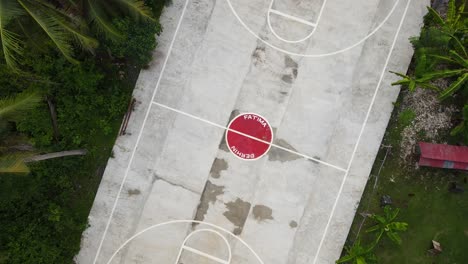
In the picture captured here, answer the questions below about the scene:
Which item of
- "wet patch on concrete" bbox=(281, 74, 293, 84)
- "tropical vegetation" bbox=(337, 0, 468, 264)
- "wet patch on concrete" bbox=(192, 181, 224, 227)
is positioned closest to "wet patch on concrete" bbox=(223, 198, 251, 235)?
"wet patch on concrete" bbox=(192, 181, 224, 227)

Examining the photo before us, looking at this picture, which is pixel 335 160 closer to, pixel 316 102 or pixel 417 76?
pixel 316 102

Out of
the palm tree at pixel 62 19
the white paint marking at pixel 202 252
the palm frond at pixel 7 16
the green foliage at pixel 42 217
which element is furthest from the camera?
the white paint marking at pixel 202 252

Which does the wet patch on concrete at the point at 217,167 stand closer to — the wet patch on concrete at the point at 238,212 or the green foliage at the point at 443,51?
the wet patch on concrete at the point at 238,212

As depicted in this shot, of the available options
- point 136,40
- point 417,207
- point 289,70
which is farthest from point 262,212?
point 136,40

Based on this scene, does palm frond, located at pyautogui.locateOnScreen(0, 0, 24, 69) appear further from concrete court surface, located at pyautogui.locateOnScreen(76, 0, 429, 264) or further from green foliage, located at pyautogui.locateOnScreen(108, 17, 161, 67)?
concrete court surface, located at pyautogui.locateOnScreen(76, 0, 429, 264)

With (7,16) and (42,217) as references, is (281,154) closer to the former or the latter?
(42,217)

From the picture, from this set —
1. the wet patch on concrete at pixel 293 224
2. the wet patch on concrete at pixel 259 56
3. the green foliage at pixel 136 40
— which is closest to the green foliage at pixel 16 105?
the green foliage at pixel 136 40

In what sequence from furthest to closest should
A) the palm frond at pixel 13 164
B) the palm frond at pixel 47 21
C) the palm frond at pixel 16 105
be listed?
1. the palm frond at pixel 47 21
2. the palm frond at pixel 16 105
3. the palm frond at pixel 13 164
